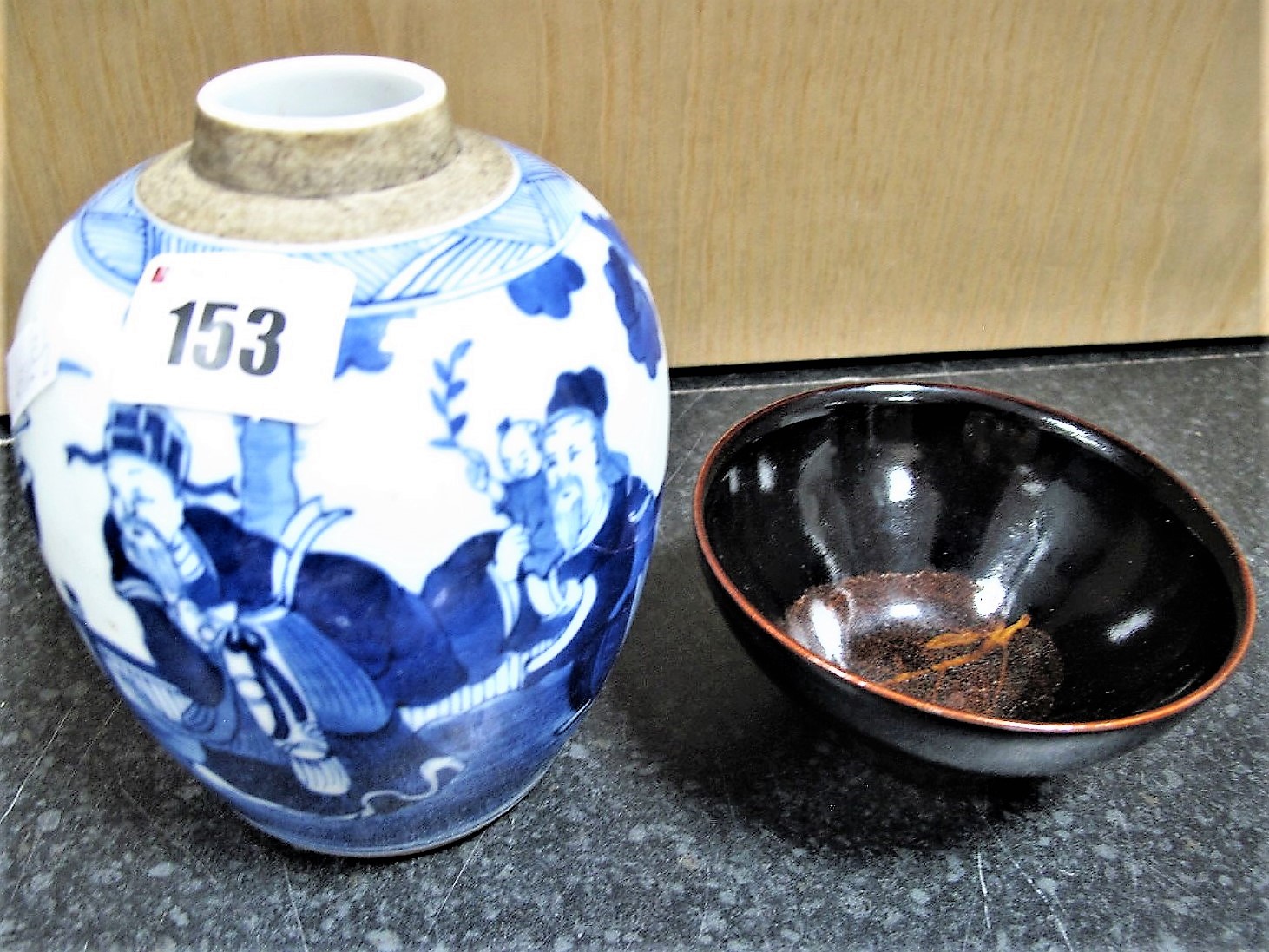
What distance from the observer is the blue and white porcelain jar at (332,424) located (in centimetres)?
48

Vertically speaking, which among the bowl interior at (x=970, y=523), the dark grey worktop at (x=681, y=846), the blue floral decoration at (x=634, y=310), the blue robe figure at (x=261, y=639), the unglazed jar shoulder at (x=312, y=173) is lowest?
the dark grey worktop at (x=681, y=846)

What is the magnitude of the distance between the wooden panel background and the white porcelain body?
350 millimetres

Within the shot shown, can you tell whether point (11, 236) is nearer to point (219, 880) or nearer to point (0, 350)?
point (0, 350)

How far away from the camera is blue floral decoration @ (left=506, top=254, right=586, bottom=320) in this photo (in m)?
0.51

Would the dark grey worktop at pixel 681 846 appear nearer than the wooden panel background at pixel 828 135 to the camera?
Yes

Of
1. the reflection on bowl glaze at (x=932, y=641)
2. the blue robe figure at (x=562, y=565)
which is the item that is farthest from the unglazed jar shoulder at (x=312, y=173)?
the reflection on bowl glaze at (x=932, y=641)

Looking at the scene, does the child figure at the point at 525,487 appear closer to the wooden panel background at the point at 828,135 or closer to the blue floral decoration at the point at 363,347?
the blue floral decoration at the point at 363,347

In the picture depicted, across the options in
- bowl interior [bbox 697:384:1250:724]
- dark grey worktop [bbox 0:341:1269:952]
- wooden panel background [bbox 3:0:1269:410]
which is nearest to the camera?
dark grey worktop [bbox 0:341:1269:952]

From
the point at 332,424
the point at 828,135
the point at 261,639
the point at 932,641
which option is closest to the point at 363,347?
the point at 332,424

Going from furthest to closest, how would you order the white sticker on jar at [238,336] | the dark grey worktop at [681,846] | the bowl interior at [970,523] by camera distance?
the bowl interior at [970,523]
the dark grey worktop at [681,846]
the white sticker on jar at [238,336]

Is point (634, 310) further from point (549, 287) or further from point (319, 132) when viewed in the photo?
point (319, 132)

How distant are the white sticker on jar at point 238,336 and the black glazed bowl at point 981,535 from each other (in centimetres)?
27

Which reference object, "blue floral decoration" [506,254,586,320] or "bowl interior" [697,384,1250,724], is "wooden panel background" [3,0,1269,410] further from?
"blue floral decoration" [506,254,586,320]

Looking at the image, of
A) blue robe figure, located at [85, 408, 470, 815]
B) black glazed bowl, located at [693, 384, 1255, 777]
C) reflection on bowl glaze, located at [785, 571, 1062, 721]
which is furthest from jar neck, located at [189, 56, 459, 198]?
reflection on bowl glaze, located at [785, 571, 1062, 721]
